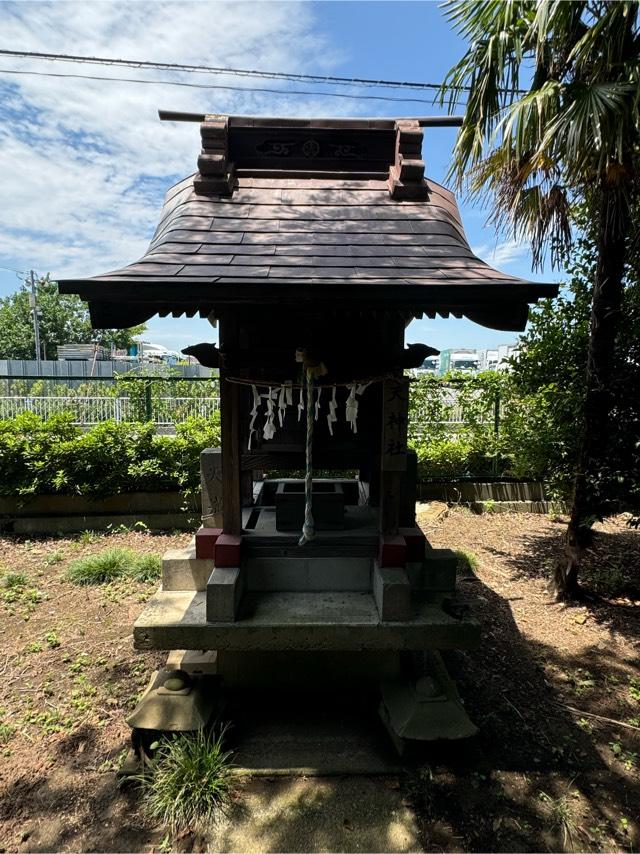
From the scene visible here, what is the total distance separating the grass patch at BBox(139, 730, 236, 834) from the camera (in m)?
2.62

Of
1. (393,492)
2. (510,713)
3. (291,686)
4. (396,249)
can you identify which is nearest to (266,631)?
(291,686)

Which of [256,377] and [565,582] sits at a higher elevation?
[256,377]

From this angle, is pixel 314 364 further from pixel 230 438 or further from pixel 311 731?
pixel 311 731

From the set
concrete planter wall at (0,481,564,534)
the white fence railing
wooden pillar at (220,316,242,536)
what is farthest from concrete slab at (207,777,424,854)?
the white fence railing

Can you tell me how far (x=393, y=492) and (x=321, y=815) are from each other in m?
1.87

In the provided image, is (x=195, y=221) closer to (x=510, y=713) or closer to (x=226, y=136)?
(x=226, y=136)

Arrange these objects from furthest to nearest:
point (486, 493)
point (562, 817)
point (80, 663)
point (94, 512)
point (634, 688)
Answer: point (486, 493) < point (94, 512) < point (80, 663) < point (634, 688) < point (562, 817)

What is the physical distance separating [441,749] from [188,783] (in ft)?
5.16

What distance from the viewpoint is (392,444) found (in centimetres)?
305

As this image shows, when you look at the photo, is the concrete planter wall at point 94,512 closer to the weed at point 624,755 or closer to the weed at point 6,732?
the weed at point 6,732

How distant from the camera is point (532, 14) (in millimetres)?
4098

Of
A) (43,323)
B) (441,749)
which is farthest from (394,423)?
(43,323)

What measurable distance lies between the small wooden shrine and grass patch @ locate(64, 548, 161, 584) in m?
2.34

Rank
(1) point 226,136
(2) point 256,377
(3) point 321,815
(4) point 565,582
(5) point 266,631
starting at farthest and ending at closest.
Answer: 1. (4) point 565,582
2. (1) point 226,136
3. (2) point 256,377
4. (5) point 266,631
5. (3) point 321,815
